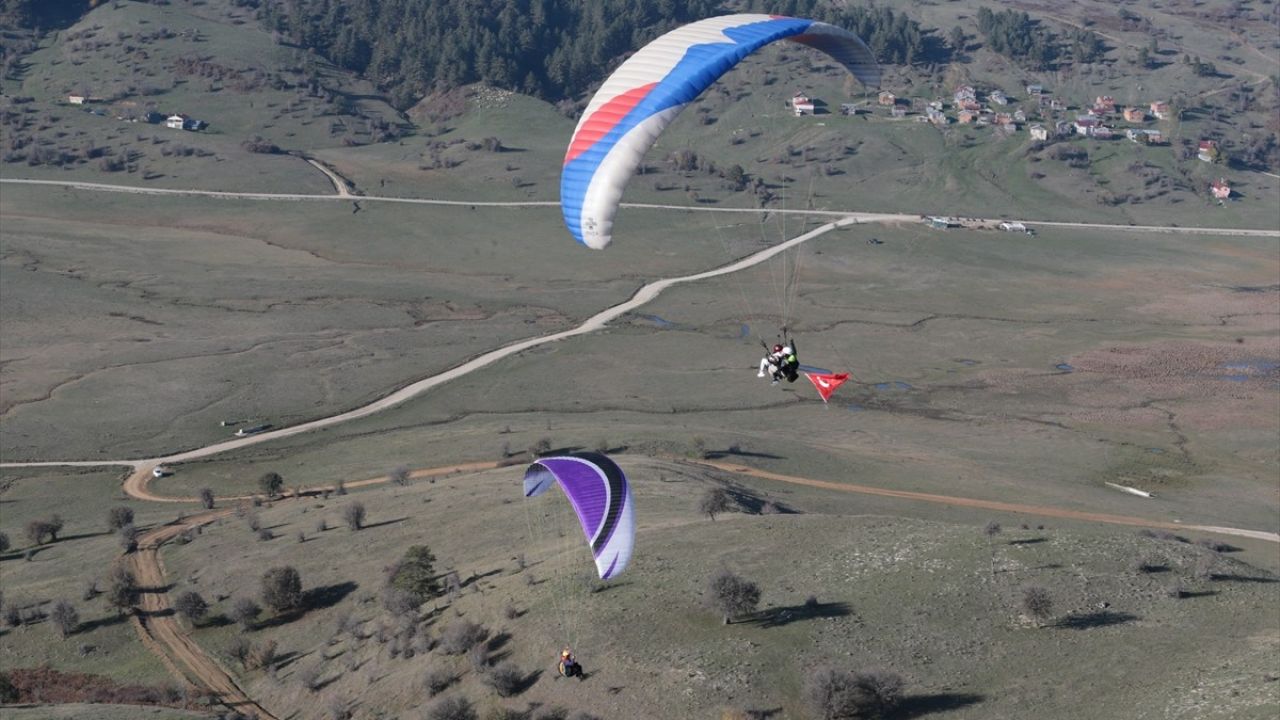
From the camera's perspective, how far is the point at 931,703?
30.5 meters

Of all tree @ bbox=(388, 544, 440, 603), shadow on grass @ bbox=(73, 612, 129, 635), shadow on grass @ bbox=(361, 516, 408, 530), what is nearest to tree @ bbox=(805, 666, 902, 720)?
tree @ bbox=(388, 544, 440, 603)

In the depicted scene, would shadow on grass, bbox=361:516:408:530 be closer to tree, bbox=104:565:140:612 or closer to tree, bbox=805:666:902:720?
tree, bbox=104:565:140:612

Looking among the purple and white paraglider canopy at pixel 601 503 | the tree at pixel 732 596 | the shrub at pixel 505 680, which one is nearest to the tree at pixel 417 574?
the shrub at pixel 505 680

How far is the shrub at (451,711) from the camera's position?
3159 cm

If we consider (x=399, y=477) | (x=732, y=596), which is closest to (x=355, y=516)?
(x=399, y=477)

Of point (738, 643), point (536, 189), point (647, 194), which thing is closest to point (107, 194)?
point (536, 189)

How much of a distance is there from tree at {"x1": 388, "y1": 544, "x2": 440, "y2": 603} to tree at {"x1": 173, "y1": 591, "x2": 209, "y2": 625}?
6602 millimetres

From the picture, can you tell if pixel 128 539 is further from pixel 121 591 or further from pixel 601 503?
pixel 601 503

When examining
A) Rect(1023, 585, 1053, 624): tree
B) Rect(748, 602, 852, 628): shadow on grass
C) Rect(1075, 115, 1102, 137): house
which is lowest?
Rect(748, 602, 852, 628): shadow on grass

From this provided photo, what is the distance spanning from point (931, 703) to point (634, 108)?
56.9 feet

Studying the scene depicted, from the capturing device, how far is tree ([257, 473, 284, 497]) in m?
57.8

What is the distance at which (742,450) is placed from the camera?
62.6 meters

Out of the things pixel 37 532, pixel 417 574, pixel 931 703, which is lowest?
pixel 37 532

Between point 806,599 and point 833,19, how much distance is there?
168m
